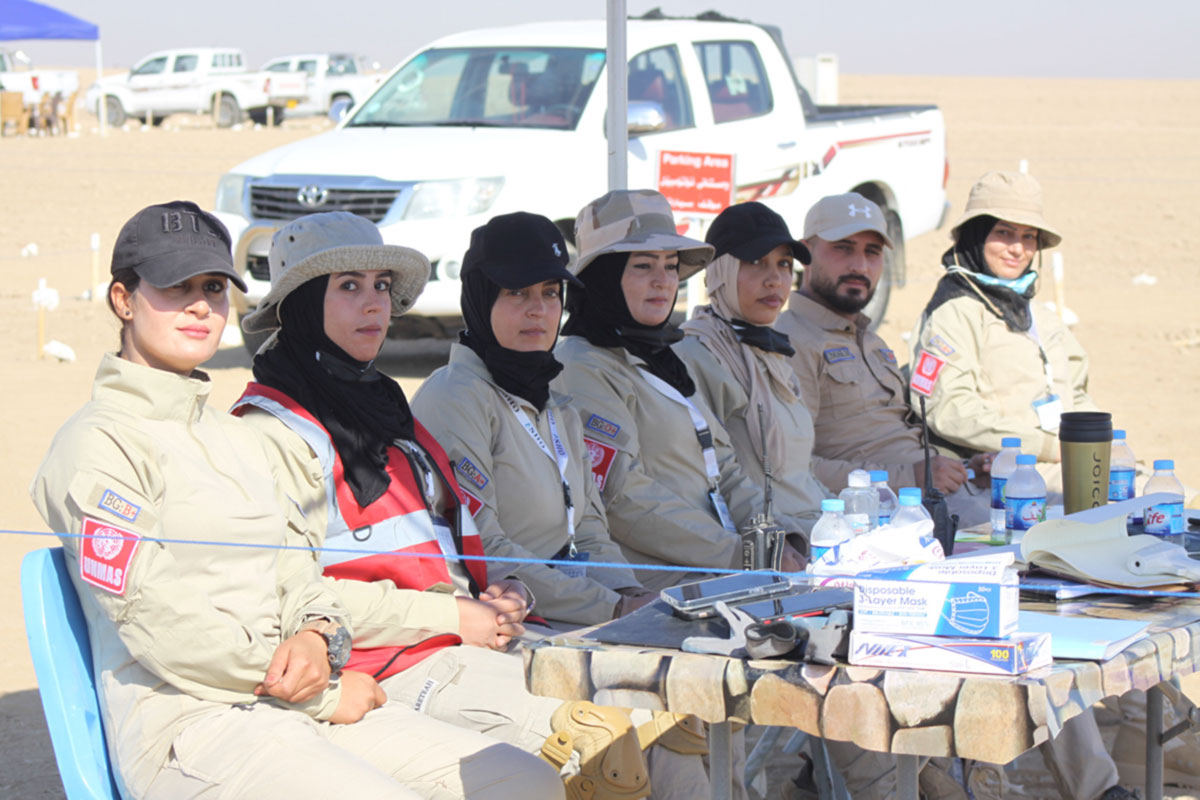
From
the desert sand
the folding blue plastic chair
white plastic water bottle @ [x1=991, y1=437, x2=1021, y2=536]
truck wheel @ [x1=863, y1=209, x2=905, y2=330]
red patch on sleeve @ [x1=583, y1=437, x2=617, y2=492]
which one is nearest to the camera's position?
the folding blue plastic chair

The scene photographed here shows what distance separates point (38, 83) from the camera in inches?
1252

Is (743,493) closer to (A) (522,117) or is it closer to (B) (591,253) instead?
(B) (591,253)

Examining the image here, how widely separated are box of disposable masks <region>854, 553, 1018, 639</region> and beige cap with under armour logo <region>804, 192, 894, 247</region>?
280 cm

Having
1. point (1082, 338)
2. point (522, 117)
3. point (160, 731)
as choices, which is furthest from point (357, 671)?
point (1082, 338)

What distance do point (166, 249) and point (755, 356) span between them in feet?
7.40

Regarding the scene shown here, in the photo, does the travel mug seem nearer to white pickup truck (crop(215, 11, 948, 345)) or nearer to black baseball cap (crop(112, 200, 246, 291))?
black baseball cap (crop(112, 200, 246, 291))

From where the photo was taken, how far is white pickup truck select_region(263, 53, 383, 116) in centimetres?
3753

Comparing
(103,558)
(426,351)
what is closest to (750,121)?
(426,351)

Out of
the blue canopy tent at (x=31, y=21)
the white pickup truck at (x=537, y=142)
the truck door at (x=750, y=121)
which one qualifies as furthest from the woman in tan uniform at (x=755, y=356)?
the blue canopy tent at (x=31, y=21)

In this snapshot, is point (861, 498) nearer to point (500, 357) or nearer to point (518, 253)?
point (500, 357)

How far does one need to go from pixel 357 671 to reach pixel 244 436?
571 mm

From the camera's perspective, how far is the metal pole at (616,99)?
5324 millimetres

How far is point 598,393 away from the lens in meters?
4.02

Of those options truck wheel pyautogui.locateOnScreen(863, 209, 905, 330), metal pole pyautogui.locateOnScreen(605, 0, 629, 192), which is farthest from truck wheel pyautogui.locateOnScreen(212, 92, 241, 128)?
metal pole pyautogui.locateOnScreen(605, 0, 629, 192)
